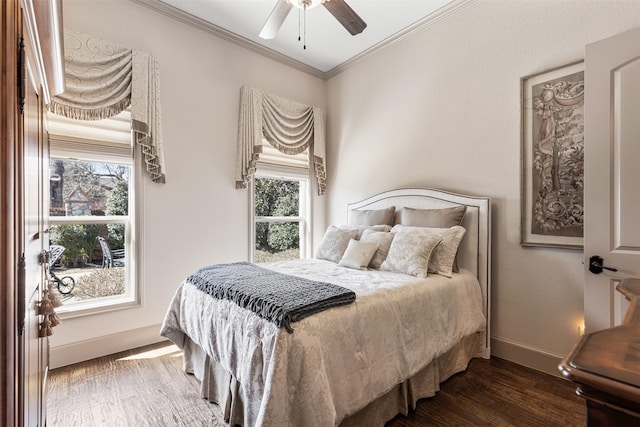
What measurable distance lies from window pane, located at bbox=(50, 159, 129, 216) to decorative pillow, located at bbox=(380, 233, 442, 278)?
2.44 meters

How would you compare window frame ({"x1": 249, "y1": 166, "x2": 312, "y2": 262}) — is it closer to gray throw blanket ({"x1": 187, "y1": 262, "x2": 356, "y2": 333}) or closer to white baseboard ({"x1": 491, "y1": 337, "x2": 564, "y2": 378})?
gray throw blanket ({"x1": 187, "y1": 262, "x2": 356, "y2": 333})

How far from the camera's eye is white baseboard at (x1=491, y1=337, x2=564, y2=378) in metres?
2.32

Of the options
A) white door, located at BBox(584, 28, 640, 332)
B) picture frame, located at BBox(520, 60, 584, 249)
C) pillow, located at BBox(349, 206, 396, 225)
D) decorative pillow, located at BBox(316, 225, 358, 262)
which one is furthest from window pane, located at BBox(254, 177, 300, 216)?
white door, located at BBox(584, 28, 640, 332)

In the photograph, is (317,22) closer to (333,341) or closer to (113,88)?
(113,88)

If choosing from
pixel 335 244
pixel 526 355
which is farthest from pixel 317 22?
pixel 526 355

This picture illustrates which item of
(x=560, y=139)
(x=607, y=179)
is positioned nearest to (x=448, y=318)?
(x=607, y=179)

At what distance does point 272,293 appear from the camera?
1668mm

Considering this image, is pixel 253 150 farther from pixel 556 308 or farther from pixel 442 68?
pixel 556 308

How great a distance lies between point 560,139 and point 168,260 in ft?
11.4

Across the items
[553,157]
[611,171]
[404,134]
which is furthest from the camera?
Answer: [404,134]

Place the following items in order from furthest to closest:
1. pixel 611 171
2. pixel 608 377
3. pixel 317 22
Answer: pixel 317 22 → pixel 611 171 → pixel 608 377

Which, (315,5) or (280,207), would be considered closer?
(315,5)

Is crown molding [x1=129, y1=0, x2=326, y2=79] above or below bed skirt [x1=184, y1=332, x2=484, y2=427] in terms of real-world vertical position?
above

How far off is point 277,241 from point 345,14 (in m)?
2.60
